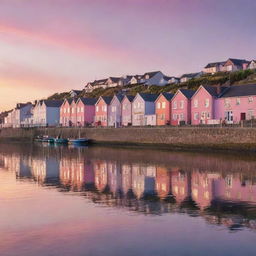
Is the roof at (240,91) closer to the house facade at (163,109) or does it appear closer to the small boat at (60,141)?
the house facade at (163,109)

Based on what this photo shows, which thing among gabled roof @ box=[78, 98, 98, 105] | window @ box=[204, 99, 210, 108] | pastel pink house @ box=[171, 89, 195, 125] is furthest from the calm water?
gabled roof @ box=[78, 98, 98, 105]

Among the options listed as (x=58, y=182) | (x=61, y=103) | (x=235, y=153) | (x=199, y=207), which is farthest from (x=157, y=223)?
(x=61, y=103)

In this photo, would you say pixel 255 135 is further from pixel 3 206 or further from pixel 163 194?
pixel 3 206

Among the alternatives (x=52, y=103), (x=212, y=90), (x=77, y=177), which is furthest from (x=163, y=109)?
(x=77, y=177)

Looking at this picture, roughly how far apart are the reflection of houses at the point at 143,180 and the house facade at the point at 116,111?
49529 millimetres

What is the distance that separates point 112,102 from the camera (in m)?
86.9

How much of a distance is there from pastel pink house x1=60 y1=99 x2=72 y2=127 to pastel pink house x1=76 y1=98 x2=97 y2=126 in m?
5.56

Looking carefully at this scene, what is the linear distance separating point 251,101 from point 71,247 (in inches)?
1930

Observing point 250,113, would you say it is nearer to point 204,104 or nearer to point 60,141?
point 204,104

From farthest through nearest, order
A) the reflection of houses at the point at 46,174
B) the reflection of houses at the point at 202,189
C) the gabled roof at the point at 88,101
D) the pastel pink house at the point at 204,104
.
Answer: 1. the gabled roof at the point at 88,101
2. the pastel pink house at the point at 204,104
3. the reflection of houses at the point at 46,174
4. the reflection of houses at the point at 202,189

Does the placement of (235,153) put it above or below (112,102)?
below

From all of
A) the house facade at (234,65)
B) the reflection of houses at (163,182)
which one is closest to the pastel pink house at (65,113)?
the house facade at (234,65)

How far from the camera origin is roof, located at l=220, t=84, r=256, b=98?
58.6 metres

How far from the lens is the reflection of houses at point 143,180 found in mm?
22234
